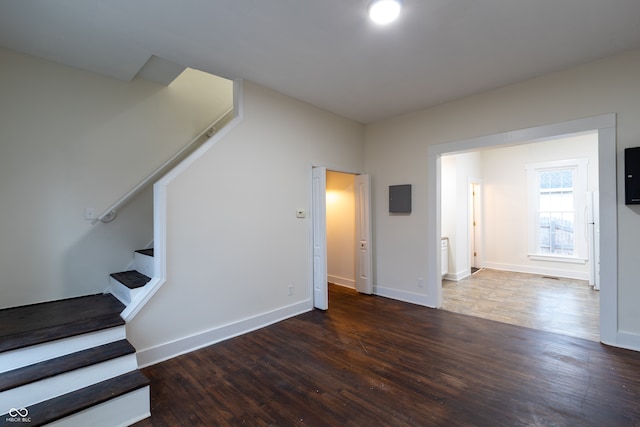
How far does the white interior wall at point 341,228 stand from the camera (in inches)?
206

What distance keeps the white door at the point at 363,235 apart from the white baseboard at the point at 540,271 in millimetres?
3940

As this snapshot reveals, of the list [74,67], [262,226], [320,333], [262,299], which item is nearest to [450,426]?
[320,333]

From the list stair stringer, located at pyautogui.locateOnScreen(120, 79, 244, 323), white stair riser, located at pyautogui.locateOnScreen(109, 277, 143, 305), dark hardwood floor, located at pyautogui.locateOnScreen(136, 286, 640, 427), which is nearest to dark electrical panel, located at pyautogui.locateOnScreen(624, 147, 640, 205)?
dark hardwood floor, located at pyautogui.locateOnScreen(136, 286, 640, 427)

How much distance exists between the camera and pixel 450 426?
1.82m

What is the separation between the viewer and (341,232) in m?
5.43

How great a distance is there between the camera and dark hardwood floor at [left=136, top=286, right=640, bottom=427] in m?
1.93

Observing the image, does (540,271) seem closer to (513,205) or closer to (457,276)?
(513,205)

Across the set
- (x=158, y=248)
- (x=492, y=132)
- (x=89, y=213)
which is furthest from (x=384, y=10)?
(x=89, y=213)

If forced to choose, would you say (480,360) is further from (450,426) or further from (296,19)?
(296,19)

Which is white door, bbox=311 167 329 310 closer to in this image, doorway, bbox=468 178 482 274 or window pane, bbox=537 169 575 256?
doorway, bbox=468 178 482 274

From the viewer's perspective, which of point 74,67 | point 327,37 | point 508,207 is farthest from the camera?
point 508,207

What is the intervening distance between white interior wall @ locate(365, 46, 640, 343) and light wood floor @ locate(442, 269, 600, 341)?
2.02ft

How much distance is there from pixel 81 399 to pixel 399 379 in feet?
7.47

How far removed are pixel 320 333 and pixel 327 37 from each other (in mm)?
3058
